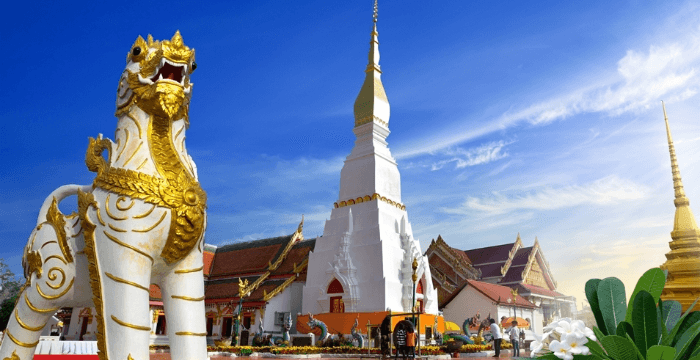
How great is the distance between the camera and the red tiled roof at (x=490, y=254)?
27.2 m

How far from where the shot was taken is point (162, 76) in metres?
4.02

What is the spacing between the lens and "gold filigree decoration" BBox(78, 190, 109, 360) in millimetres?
3439

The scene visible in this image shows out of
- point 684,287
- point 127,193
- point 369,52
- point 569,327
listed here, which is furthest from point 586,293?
point 369,52

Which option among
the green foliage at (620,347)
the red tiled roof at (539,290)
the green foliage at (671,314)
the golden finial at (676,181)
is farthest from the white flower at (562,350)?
the red tiled roof at (539,290)

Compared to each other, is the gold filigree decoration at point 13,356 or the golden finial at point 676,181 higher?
the golden finial at point 676,181

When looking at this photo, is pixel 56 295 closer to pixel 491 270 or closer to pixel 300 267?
pixel 300 267

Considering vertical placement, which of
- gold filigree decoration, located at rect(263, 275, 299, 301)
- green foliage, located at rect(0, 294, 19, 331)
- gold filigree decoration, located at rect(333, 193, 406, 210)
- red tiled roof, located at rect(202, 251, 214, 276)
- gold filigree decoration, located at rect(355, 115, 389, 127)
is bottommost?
green foliage, located at rect(0, 294, 19, 331)

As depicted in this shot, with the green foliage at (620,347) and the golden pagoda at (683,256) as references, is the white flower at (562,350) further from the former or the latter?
the golden pagoda at (683,256)

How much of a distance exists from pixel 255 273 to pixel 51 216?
19734 millimetres

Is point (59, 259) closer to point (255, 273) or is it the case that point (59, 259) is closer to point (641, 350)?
point (641, 350)

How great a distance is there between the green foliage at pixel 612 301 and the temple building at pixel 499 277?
20.4 meters

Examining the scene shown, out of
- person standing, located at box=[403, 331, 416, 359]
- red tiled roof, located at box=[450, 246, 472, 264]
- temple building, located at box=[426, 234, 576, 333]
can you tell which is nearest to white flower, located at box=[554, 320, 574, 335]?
person standing, located at box=[403, 331, 416, 359]

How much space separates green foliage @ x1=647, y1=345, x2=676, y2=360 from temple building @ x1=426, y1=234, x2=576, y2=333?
2077 cm

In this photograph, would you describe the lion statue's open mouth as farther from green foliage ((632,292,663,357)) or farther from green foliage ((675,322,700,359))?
green foliage ((675,322,700,359))
